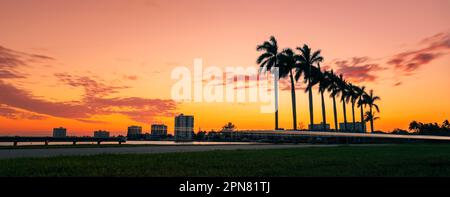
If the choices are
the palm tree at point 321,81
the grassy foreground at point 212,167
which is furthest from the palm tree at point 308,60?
the grassy foreground at point 212,167

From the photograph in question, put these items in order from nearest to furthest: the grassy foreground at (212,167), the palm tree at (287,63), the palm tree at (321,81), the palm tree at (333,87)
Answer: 1. the grassy foreground at (212,167)
2. the palm tree at (287,63)
3. the palm tree at (321,81)
4. the palm tree at (333,87)

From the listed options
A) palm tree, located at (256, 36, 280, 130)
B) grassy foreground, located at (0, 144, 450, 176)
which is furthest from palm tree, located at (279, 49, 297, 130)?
grassy foreground, located at (0, 144, 450, 176)

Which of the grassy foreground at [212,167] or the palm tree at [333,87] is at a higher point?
the palm tree at [333,87]

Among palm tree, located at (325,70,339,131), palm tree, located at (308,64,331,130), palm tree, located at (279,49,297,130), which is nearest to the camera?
palm tree, located at (279,49,297,130)

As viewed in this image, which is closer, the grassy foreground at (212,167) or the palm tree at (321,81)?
the grassy foreground at (212,167)

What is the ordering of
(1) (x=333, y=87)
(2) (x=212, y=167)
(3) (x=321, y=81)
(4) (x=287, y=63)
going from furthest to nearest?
(1) (x=333, y=87) < (3) (x=321, y=81) < (4) (x=287, y=63) < (2) (x=212, y=167)

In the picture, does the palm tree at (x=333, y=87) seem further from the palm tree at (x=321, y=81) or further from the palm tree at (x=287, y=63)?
the palm tree at (x=287, y=63)

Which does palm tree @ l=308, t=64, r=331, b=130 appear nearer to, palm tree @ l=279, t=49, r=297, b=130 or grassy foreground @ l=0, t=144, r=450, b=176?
palm tree @ l=279, t=49, r=297, b=130

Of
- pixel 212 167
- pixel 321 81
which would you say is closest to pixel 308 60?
pixel 321 81

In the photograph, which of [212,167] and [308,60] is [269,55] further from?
[212,167]

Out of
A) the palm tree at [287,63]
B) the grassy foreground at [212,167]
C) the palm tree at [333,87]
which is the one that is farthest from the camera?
the palm tree at [333,87]
